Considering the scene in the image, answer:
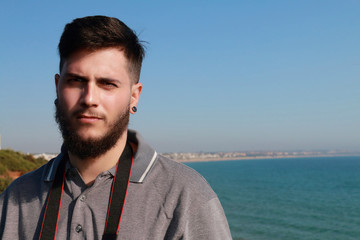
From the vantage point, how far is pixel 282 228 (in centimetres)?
2658

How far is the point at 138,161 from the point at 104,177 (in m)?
0.19

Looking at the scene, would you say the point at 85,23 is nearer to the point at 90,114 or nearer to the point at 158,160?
the point at 90,114

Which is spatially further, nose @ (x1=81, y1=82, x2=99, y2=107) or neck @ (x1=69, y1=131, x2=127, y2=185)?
neck @ (x1=69, y1=131, x2=127, y2=185)

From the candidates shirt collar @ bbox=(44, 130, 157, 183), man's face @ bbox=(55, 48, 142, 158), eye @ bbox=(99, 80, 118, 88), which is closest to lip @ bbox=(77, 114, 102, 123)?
man's face @ bbox=(55, 48, 142, 158)

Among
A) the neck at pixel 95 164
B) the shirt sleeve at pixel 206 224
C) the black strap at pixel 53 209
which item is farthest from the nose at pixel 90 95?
the shirt sleeve at pixel 206 224

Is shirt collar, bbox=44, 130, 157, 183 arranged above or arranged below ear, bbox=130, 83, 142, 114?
below

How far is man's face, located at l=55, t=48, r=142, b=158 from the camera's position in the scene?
1.73 m

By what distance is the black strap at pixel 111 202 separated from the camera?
1.63m

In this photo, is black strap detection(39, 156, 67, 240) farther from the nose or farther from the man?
the nose

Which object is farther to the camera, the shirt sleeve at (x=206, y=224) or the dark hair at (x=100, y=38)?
the dark hair at (x=100, y=38)

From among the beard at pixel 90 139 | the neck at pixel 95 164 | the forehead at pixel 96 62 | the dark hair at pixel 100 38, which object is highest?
the dark hair at pixel 100 38

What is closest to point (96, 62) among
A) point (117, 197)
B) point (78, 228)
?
point (117, 197)

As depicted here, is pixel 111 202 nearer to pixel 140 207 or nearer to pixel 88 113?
pixel 140 207

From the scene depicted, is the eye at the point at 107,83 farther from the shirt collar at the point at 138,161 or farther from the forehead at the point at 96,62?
the shirt collar at the point at 138,161
